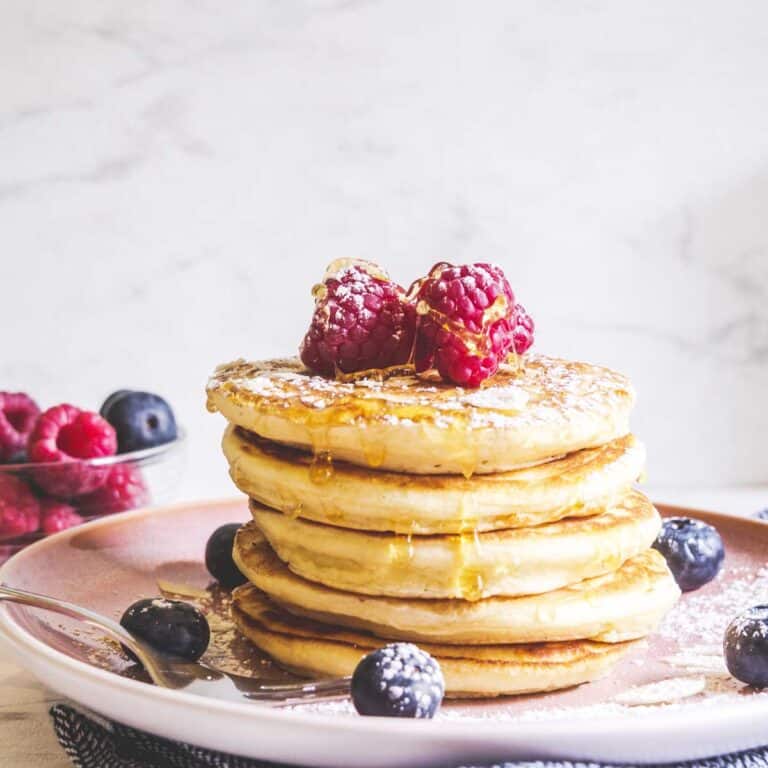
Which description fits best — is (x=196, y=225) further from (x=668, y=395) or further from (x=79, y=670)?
(x=79, y=670)

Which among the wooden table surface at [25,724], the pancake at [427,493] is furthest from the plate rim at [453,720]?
the pancake at [427,493]

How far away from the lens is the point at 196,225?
2965 mm

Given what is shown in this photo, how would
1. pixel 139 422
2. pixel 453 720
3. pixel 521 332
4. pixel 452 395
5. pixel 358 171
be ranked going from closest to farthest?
pixel 453 720 → pixel 452 395 → pixel 521 332 → pixel 139 422 → pixel 358 171

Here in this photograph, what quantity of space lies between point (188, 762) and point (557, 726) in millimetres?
392

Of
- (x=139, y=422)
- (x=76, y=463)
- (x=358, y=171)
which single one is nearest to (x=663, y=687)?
(x=76, y=463)

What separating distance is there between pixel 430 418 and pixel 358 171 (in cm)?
179

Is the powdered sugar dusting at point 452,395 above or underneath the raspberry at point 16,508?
above

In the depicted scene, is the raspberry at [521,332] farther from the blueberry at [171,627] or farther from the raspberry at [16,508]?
the raspberry at [16,508]

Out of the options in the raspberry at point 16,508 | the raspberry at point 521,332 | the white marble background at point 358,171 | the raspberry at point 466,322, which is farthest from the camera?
the white marble background at point 358,171

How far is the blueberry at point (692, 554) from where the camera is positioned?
5.63 feet

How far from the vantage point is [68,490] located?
214 cm

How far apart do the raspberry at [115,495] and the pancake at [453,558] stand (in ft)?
2.91

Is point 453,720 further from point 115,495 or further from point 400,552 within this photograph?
point 115,495

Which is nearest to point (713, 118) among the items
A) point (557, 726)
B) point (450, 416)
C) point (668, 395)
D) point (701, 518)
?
point (668, 395)
